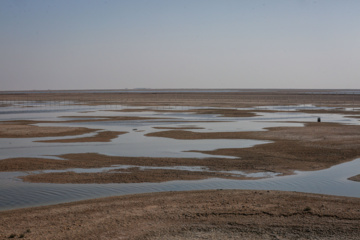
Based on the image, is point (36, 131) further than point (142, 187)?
Yes

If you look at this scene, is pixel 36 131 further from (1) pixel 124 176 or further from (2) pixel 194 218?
(2) pixel 194 218

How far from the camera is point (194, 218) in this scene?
10.9 metres

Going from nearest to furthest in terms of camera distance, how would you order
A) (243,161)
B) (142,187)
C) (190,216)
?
1. (190,216)
2. (142,187)
3. (243,161)

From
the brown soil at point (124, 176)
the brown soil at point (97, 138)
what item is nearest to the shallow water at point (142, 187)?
the brown soil at point (124, 176)

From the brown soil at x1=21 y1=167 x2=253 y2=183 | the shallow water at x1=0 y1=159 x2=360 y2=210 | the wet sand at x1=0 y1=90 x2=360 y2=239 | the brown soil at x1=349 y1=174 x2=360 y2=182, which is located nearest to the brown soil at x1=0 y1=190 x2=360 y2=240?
the wet sand at x1=0 y1=90 x2=360 y2=239

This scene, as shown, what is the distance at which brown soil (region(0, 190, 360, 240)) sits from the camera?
9.80 meters

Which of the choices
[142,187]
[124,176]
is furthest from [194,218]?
[124,176]

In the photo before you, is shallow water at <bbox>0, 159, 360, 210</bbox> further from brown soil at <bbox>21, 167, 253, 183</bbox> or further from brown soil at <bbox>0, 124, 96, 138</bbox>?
brown soil at <bbox>0, 124, 96, 138</bbox>

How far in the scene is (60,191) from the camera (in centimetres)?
1434

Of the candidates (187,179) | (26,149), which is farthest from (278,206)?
(26,149)

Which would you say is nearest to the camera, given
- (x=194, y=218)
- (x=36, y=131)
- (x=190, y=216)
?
(x=194, y=218)

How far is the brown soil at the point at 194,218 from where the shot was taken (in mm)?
9805

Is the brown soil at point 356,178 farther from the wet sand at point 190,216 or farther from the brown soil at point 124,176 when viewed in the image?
the brown soil at point 124,176

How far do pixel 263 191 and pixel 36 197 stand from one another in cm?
743
